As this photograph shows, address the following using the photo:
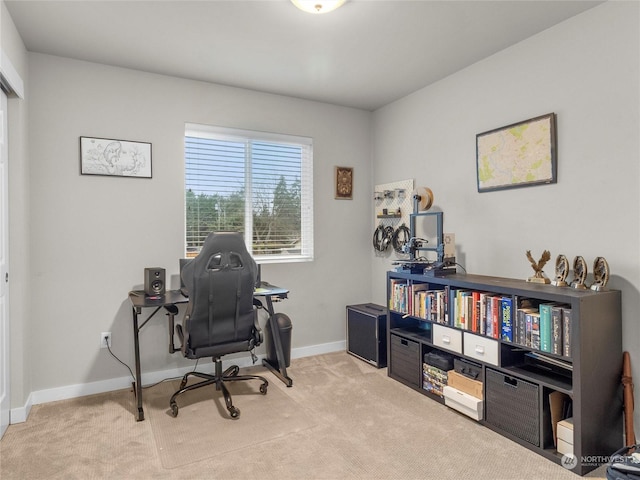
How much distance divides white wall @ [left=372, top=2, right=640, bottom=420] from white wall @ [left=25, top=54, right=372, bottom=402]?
169 cm

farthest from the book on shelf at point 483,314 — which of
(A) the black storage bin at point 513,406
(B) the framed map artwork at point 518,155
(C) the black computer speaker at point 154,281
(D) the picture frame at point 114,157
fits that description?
(D) the picture frame at point 114,157

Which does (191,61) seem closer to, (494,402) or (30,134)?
(30,134)

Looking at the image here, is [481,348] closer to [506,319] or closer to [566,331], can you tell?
[506,319]

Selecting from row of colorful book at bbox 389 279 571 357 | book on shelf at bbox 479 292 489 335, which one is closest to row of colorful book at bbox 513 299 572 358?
row of colorful book at bbox 389 279 571 357

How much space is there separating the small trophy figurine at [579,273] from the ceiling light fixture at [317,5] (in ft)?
6.61

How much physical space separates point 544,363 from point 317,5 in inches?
97.2

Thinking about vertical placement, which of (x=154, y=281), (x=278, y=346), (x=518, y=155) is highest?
(x=518, y=155)

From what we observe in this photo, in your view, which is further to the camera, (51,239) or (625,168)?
(51,239)

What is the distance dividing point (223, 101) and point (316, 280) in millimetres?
1886

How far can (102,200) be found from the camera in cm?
311

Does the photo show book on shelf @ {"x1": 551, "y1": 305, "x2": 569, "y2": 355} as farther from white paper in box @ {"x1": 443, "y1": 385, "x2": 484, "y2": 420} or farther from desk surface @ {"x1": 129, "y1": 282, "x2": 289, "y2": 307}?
desk surface @ {"x1": 129, "y1": 282, "x2": 289, "y2": 307}

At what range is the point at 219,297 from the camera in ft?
8.74

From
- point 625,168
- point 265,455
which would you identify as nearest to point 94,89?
point 265,455

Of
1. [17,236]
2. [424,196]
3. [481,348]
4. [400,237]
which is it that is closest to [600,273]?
[481,348]
